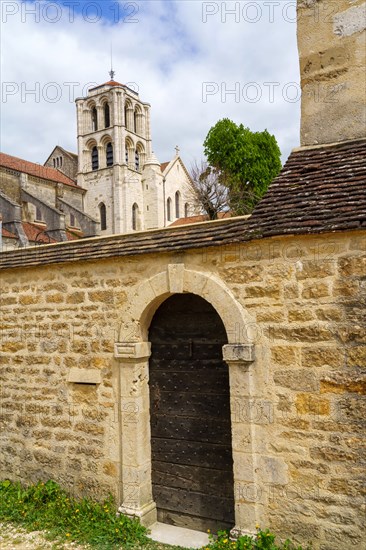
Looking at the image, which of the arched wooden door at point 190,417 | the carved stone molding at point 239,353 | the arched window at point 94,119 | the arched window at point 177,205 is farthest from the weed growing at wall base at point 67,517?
the arched window at point 177,205

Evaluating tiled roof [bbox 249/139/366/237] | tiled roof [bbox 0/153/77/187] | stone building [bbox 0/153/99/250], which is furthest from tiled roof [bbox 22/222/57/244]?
tiled roof [bbox 249/139/366/237]

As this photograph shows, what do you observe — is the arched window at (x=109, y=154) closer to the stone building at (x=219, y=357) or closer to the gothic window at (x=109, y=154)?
the gothic window at (x=109, y=154)

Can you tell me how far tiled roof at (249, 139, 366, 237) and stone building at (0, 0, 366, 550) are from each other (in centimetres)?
2

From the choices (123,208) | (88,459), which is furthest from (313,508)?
(123,208)

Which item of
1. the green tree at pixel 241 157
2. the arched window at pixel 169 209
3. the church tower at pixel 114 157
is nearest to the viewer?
the green tree at pixel 241 157

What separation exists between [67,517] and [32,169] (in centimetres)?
3612

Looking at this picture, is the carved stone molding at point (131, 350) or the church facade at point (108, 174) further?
the church facade at point (108, 174)

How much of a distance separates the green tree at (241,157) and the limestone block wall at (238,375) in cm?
2106

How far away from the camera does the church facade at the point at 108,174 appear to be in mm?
36500

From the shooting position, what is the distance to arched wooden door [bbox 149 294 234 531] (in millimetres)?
4703

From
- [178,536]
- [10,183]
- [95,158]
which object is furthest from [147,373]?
[95,158]

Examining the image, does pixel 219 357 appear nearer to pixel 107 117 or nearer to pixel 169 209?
pixel 107 117

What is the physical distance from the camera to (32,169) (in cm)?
3691

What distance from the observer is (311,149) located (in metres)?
5.12
